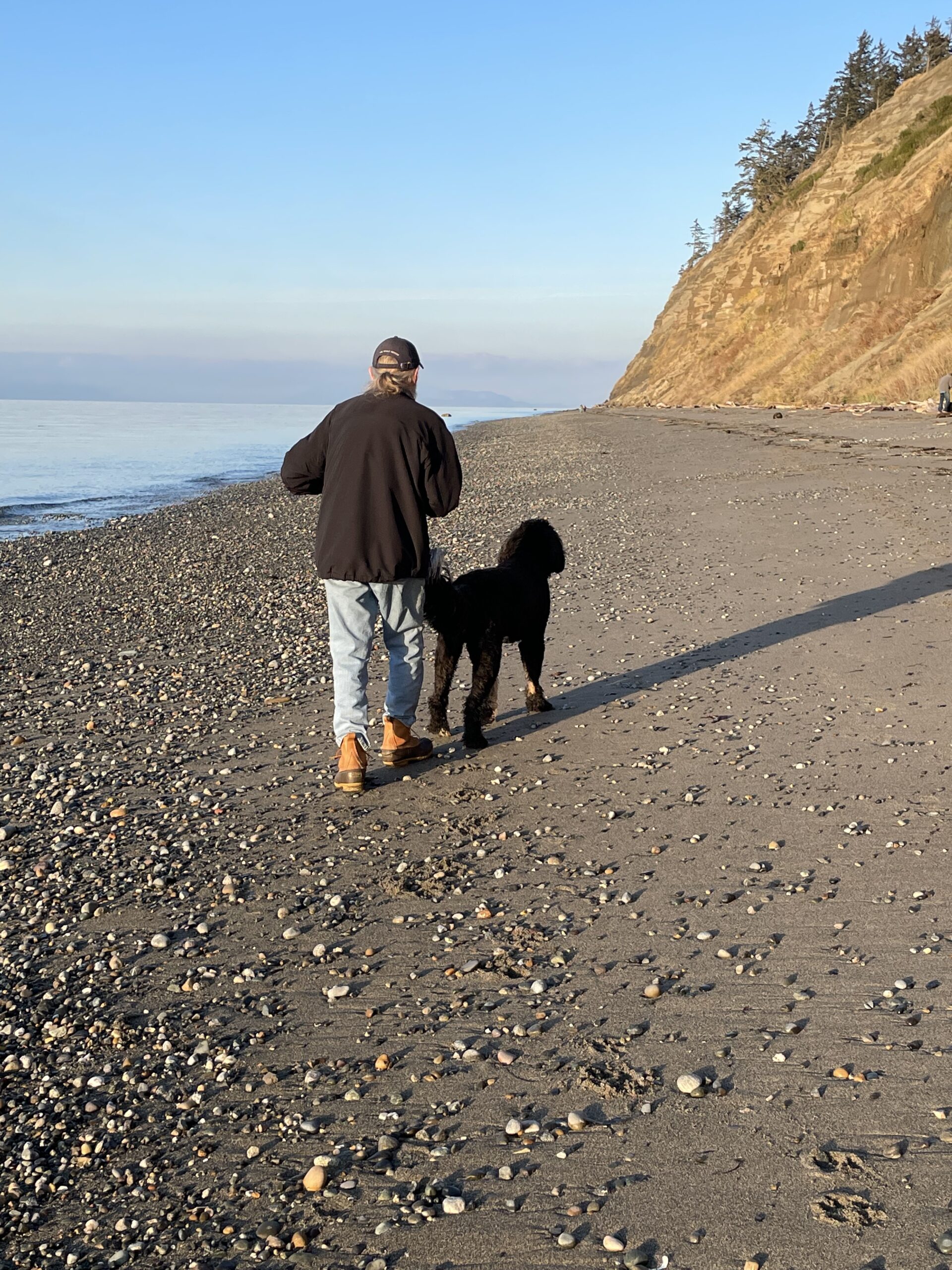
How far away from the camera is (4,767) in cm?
652

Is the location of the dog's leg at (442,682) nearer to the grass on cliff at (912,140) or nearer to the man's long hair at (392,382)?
the man's long hair at (392,382)

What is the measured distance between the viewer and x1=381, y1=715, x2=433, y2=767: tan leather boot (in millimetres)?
6234

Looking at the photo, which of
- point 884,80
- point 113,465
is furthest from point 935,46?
point 113,465

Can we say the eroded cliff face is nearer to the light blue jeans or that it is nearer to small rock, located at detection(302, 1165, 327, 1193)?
the light blue jeans

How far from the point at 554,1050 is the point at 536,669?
13.1 feet

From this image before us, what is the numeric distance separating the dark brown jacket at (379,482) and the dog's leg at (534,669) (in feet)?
4.84

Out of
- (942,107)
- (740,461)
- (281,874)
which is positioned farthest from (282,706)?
(942,107)

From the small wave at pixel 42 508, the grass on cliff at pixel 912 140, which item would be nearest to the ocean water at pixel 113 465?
the small wave at pixel 42 508

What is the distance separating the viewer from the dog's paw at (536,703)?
23.7 feet

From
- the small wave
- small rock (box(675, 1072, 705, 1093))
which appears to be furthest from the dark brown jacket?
the small wave

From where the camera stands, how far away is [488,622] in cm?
659

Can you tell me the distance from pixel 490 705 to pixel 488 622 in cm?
55

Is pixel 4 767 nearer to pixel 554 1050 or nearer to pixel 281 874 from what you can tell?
pixel 281 874

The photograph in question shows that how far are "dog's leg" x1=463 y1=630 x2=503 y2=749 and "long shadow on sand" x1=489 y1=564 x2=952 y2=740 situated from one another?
33 centimetres
